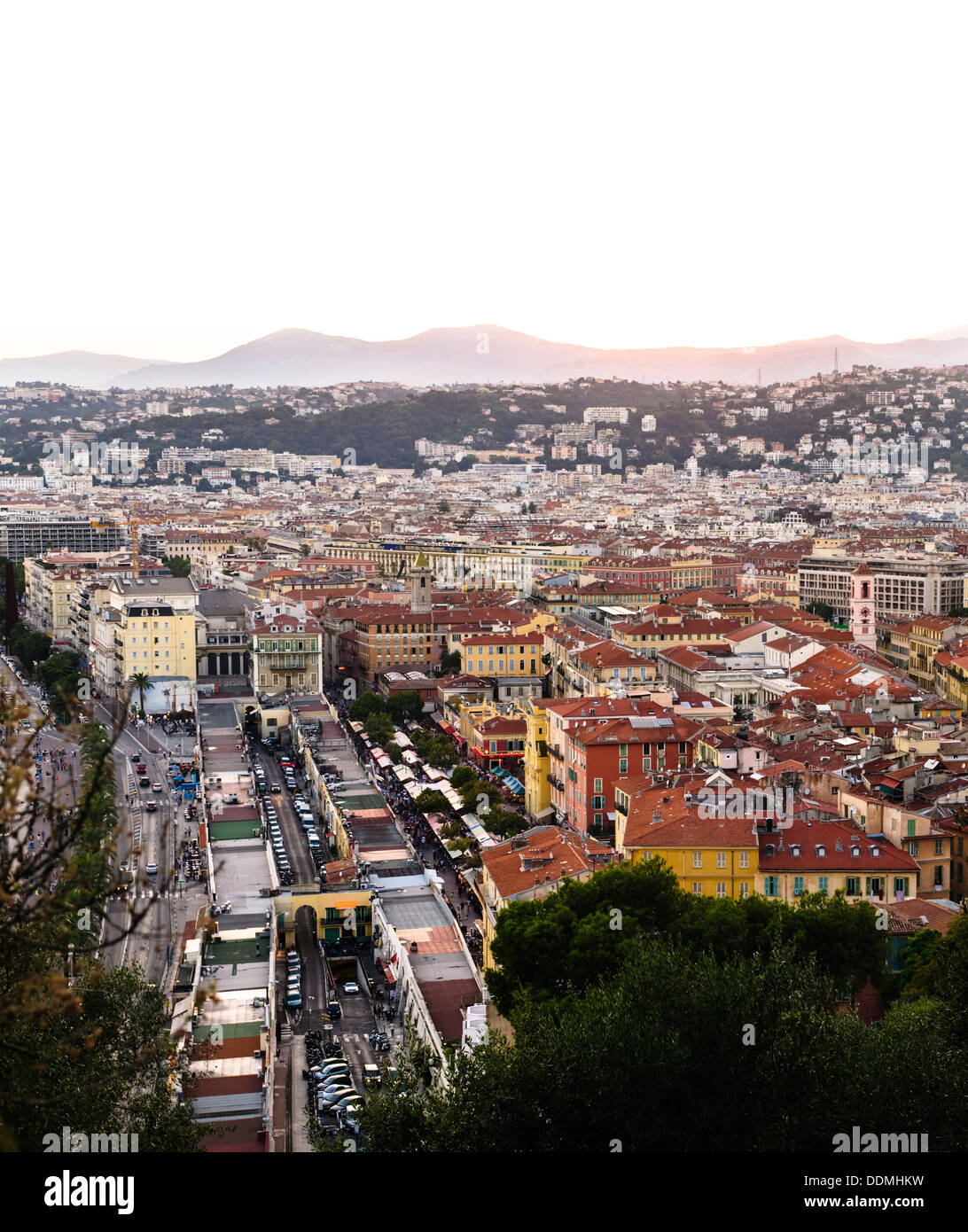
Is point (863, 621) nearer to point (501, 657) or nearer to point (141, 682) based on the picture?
point (501, 657)

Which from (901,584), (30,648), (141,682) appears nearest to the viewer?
(141,682)

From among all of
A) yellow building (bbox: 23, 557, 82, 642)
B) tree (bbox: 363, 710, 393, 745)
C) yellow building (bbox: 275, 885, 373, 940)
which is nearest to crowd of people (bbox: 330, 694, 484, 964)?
tree (bbox: 363, 710, 393, 745)

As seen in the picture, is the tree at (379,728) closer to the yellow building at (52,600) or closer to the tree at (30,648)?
the tree at (30,648)

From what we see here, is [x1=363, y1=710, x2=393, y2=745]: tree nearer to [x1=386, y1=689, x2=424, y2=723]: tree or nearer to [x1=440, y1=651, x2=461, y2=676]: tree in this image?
[x1=386, y1=689, x2=424, y2=723]: tree

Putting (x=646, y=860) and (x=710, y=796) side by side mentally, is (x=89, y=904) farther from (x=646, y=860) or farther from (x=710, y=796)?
(x=710, y=796)
